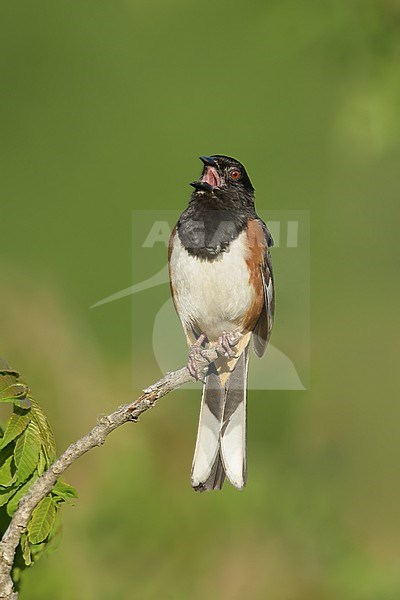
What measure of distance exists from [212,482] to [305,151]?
1369mm

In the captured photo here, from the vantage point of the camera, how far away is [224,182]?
4.83ft

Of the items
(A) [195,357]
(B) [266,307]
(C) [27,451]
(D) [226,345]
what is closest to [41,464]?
(C) [27,451]

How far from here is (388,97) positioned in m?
2.19

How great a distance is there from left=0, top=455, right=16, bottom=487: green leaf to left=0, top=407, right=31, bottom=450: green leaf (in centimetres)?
7

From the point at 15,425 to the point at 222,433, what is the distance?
509mm

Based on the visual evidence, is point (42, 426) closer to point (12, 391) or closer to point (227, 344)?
point (12, 391)

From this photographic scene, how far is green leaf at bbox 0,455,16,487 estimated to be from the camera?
3.42ft

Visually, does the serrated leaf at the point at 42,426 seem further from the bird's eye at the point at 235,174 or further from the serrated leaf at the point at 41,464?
the bird's eye at the point at 235,174

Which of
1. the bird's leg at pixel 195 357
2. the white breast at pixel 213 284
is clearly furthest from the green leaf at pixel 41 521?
the white breast at pixel 213 284

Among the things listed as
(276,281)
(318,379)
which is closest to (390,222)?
(318,379)

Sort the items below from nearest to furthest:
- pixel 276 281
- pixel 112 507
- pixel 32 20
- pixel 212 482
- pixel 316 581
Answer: pixel 212 482
pixel 276 281
pixel 112 507
pixel 316 581
pixel 32 20

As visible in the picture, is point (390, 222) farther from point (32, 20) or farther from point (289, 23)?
point (32, 20)

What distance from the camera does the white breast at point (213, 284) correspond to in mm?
1419

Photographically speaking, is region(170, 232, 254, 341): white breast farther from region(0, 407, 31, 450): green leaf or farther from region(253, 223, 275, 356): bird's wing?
region(0, 407, 31, 450): green leaf
